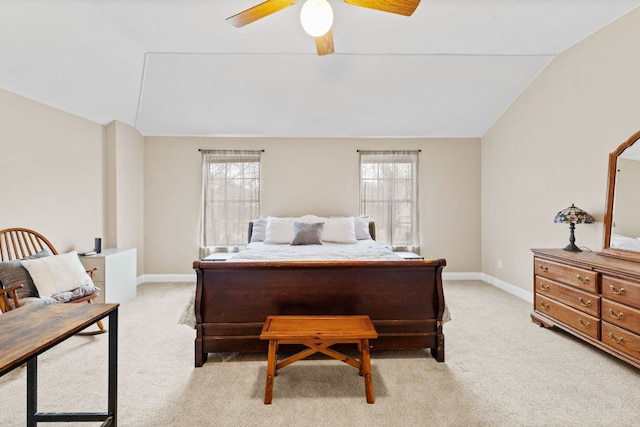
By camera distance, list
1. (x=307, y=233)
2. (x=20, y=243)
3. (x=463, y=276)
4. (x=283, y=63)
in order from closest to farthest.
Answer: (x=20, y=243) < (x=283, y=63) < (x=307, y=233) < (x=463, y=276)

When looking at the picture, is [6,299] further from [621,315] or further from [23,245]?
[621,315]

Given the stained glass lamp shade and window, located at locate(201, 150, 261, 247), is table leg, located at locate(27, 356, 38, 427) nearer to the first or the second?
window, located at locate(201, 150, 261, 247)

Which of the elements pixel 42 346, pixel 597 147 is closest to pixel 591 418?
pixel 597 147

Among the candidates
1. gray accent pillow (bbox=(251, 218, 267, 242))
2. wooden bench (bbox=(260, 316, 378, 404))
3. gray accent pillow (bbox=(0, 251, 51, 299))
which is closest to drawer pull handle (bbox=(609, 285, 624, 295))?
wooden bench (bbox=(260, 316, 378, 404))

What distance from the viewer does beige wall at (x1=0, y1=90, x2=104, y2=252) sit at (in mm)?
3020

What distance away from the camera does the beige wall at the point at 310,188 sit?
501 centimetres

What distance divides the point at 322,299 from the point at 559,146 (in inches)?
126

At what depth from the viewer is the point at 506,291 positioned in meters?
4.43

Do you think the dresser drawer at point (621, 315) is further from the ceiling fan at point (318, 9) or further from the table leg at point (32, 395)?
the table leg at point (32, 395)

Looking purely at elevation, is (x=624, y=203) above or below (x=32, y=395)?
above

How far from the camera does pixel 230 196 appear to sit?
16.5 ft

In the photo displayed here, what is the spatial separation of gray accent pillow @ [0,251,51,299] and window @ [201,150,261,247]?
241 cm

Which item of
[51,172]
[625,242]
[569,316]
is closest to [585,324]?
[569,316]

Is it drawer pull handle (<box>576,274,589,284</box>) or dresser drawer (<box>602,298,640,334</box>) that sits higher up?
drawer pull handle (<box>576,274,589,284</box>)
